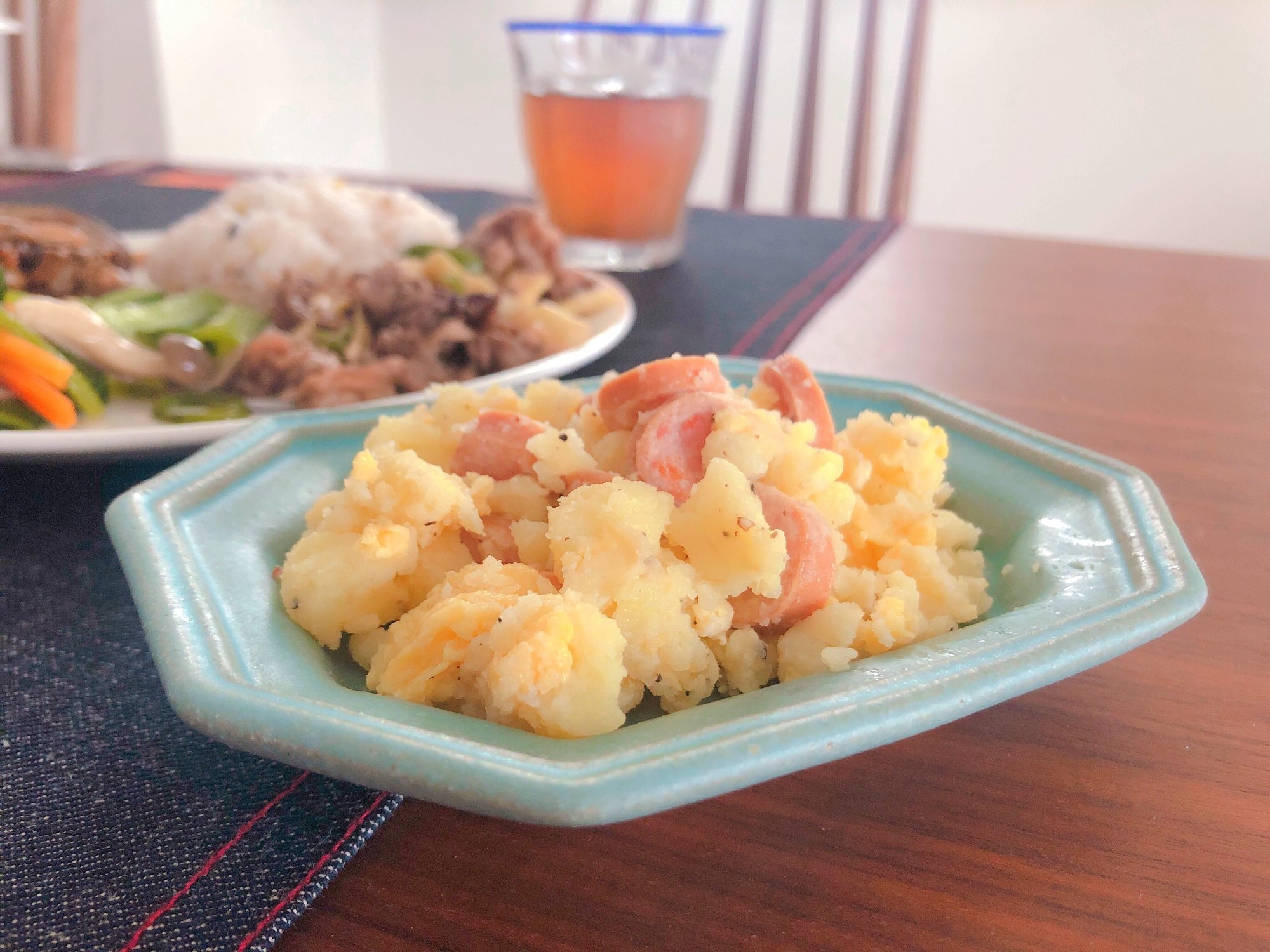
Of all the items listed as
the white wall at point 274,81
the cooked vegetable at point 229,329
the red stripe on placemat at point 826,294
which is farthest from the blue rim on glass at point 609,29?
the white wall at point 274,81

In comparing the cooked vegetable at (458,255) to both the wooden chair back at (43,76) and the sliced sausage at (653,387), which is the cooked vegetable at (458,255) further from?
the wooden chair back at (43,76)

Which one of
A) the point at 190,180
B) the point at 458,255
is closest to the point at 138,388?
the point at 458,255

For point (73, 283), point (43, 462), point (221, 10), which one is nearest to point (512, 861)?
point (43, 462)

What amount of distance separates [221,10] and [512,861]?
476 cm

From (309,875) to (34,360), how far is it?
692 mm

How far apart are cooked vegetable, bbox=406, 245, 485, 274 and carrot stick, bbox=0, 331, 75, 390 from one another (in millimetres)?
586

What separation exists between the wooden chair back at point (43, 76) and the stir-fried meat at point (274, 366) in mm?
2600

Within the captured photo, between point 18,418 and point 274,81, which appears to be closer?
point 18,418

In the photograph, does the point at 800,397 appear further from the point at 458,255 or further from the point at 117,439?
the point at 458,255

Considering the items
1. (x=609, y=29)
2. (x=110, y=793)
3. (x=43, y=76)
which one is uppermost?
(x=609, y=29)

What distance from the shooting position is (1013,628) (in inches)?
20.8

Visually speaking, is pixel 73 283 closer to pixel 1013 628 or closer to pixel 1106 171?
pixel 1013 628

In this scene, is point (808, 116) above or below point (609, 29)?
below

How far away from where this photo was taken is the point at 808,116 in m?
2.75
